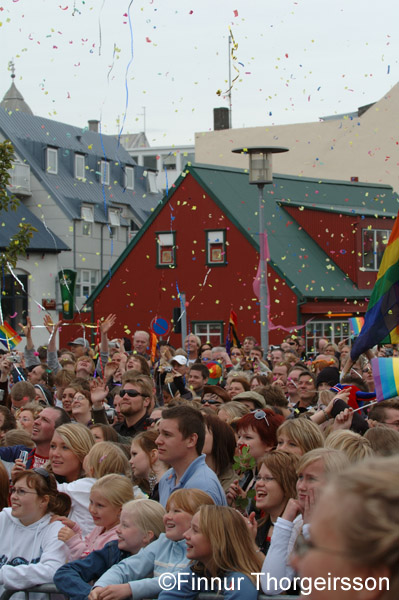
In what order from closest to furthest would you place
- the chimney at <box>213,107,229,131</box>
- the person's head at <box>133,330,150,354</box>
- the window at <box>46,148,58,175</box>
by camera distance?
the person's head at <box>133,330,150,354</box>
the chimney at <box>213,107,229,131</box>
the window at <box>46,148,58,175</box>

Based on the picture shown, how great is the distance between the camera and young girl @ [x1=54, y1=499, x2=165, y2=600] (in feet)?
15.3

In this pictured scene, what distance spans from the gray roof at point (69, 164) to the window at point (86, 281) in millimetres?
3026

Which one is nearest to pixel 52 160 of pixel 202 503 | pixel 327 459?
pixel 202 503

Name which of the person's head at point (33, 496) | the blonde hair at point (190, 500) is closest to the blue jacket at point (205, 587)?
the blonde hair at point (190, 500)

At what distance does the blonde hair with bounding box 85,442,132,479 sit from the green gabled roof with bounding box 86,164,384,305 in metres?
23.2

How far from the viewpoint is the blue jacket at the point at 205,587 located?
4.07 meters

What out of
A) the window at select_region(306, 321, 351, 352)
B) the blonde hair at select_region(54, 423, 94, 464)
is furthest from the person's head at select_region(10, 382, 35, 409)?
the window at select_region(306, 321, 351, 352)

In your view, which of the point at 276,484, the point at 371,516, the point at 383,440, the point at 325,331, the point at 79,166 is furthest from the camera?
the point at 79,166

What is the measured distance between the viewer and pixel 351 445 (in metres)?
5.08

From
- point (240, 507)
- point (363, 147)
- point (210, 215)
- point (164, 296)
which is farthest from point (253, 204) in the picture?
point (240, 507)

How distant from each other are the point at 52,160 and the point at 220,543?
44.8 m

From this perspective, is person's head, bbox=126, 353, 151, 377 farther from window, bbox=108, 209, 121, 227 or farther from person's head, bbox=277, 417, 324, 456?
window, bbox=108, 209, 121, 227

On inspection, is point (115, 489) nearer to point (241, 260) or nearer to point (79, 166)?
point (241, 260)

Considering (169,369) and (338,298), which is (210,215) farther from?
(169,369)
